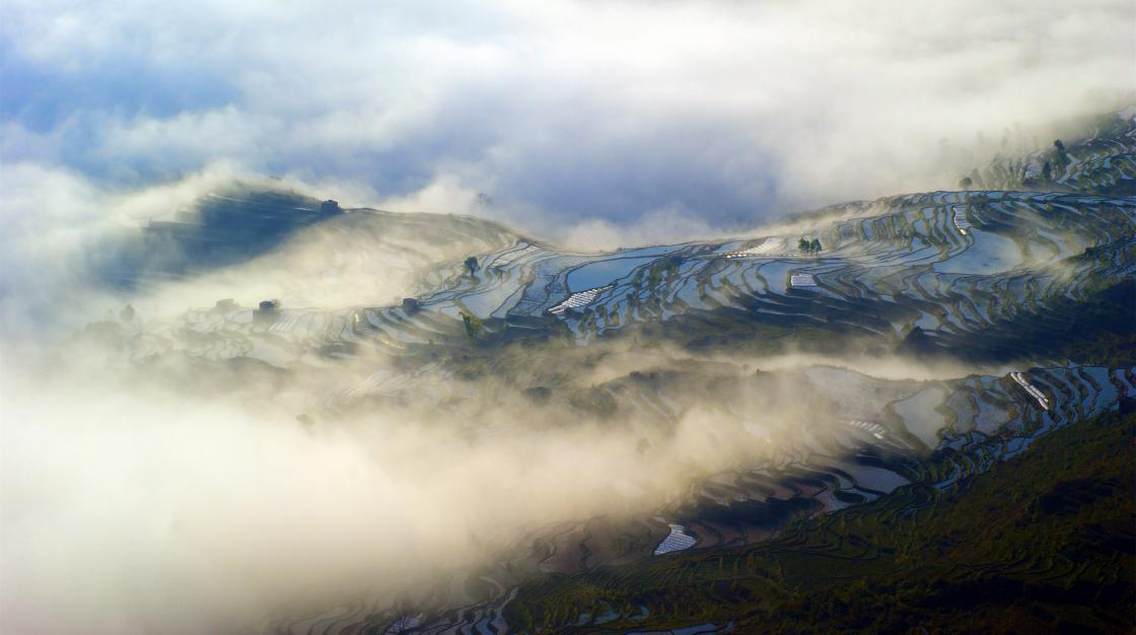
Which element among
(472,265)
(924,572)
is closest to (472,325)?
(472,265)

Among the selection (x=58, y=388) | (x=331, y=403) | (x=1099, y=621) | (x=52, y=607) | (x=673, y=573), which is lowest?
(x=1099, y=621)

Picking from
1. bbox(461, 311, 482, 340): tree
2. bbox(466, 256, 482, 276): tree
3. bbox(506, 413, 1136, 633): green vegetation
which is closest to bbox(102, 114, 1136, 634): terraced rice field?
bbox(461, 311, 482, 340): tree

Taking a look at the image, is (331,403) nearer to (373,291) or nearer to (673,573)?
(373,291)

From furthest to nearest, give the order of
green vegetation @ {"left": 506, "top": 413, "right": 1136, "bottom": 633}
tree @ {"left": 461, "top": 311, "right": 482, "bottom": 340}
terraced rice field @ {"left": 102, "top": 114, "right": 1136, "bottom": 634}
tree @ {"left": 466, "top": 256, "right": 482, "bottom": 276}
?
tree @ {"left": 466, "top": 256, "right": 482, "bottom": 276}, tree @ {"left": 461, "top": 311, "right": 482, "bottom": 340}, terraced rice field @ {"left": 102, "top": 114, "right": 1136, "bottom": 634}, green vegetation @ {"left": 506, "top": 413, "right": 1136, "bottom": 633}

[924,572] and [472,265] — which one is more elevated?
[472,265]

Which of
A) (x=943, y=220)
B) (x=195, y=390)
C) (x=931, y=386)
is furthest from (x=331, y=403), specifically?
(x=943, y=220)

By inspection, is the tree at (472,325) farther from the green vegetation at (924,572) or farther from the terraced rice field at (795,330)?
the green vegetation at (924,572)

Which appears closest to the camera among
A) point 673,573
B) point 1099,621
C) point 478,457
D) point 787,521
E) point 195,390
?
point 1099,621

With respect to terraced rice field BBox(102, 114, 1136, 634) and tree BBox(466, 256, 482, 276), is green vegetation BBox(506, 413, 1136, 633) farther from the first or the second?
tree BBox(466, 256, 482, 276)

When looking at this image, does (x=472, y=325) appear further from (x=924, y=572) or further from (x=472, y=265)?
(x=924, y=572)
